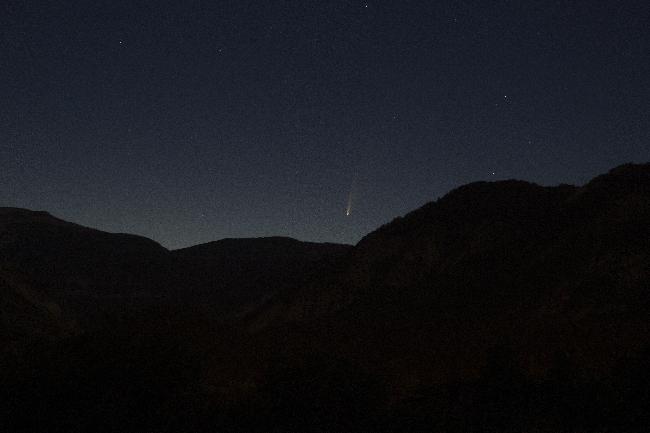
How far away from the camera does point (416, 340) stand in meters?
17.2

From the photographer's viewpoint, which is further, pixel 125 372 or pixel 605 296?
pixel 605 296

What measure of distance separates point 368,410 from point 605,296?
1228 centimetres

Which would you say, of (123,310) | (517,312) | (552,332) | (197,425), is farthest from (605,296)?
(123,310)

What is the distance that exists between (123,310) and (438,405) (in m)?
9.98

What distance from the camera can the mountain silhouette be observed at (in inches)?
361

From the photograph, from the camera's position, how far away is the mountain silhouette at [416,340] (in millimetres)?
9172

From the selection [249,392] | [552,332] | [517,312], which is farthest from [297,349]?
[517,312]

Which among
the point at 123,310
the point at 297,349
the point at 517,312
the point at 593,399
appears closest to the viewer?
the point at 593,399

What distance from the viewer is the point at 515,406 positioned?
29.9ft

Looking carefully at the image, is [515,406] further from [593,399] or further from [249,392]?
[249,392]

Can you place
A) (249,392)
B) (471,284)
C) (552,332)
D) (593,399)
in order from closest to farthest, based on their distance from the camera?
(593,399), (249,392), (552,332), (471,284)

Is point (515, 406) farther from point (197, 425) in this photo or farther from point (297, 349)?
point (197, 425)

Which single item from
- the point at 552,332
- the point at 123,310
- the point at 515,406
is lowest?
the point at 515,406

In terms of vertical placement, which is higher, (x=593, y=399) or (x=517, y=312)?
(x=517, y=312)
